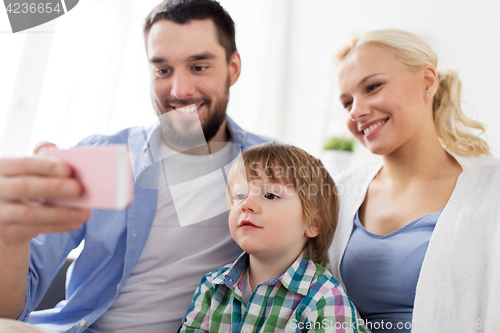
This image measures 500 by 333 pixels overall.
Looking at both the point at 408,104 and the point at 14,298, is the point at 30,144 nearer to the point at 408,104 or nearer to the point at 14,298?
the point at 14,298

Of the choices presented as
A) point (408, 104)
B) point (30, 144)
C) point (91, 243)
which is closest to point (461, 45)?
point (408, 104)

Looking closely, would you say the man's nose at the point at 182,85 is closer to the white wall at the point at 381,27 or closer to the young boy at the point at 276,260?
the young boy at the point at 276,260

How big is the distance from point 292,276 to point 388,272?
0.26 metres

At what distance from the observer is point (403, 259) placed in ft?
2.90

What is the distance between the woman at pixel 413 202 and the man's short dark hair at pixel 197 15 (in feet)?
1.25

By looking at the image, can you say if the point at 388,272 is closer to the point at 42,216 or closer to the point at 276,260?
the point at 276,260

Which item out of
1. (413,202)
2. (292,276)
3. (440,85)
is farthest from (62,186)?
(440,85)

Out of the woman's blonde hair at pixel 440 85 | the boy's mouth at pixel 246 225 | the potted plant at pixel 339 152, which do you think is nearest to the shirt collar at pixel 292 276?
the boy's mouth at pixel 246 225

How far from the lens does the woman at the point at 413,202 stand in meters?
0.81

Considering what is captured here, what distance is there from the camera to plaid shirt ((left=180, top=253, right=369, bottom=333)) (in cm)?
76

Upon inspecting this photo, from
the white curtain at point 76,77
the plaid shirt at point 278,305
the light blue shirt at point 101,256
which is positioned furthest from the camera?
the white curtain at point 76,77

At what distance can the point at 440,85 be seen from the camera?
116 cm

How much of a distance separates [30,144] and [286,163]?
3.63ft

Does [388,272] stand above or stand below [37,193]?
below
